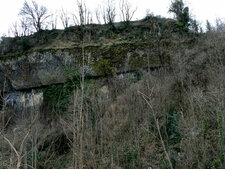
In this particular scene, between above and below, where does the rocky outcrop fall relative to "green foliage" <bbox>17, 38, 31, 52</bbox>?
below

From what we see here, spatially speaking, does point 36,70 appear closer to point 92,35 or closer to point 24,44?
point 24,44

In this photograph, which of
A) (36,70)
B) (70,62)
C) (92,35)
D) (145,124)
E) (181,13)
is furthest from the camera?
(92,35)

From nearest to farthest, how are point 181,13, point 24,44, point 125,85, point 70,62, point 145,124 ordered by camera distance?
point 145,124, point 125,85, point 70,62, point 181,13, point 24,44

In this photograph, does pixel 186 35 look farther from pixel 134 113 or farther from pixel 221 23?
pixel 134 113

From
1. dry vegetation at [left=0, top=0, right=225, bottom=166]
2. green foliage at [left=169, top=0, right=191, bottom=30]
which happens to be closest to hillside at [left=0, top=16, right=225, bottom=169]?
dry vegetation at [left=0, top=0, right=225, bottom=166]

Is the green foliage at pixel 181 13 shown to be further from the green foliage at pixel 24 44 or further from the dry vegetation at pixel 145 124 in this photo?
the green foliage at pixel 24 44

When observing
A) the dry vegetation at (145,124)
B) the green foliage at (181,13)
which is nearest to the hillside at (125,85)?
the dry vegetation at (145,124)

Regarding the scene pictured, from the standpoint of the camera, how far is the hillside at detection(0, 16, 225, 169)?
5.59 m

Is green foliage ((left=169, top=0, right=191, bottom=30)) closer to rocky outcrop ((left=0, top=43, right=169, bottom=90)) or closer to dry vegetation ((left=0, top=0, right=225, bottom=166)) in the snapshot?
dry vegetation ((left=0, top=0, right=225, bottom=166))

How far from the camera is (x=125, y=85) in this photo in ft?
32.1

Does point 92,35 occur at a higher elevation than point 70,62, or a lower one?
higher

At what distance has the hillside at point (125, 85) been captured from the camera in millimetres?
5591

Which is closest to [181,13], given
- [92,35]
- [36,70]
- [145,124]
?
[92,35]

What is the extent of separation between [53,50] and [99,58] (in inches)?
135
